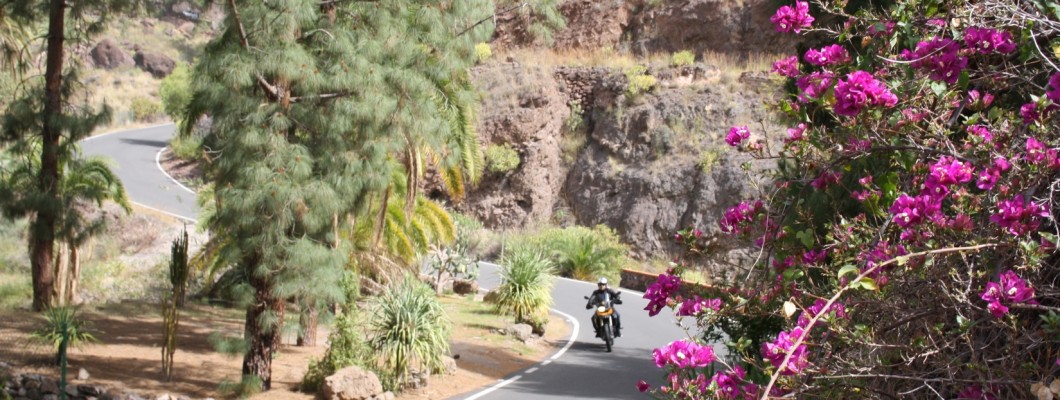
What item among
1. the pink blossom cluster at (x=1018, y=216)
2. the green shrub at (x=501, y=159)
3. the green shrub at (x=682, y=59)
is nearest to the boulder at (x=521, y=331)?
the pink blossom cluster at (x=1018, y=216)

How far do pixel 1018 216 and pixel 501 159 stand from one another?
31937mm

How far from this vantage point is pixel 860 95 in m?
4.04

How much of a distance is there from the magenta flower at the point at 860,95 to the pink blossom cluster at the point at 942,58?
19 centimetres

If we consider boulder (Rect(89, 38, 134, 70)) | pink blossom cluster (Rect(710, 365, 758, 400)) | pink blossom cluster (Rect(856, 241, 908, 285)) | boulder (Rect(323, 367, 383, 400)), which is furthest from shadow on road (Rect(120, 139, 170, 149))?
pink blossom cluster (Rect(856, 241, 908, 285))

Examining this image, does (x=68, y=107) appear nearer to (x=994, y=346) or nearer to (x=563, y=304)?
(x=563, y=304)

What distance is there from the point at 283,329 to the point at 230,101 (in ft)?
9.84

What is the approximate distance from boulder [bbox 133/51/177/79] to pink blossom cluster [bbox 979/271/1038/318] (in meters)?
67.0

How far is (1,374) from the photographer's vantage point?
11.8 m

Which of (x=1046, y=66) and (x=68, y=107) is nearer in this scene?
(x=1046, y=66)

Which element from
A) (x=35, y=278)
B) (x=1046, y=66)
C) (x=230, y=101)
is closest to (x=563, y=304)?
(x=35, y=278)

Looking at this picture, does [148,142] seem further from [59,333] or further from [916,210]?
[916,210]

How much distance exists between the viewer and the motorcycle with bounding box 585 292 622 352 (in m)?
17.5

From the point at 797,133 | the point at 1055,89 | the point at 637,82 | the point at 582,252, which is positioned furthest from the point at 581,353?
the point at 637,82

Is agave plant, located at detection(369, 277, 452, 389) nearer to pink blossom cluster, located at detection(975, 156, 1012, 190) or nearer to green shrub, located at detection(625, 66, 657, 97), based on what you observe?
pink blossom cluster, located at detection(975, 156, 1012, 190)
